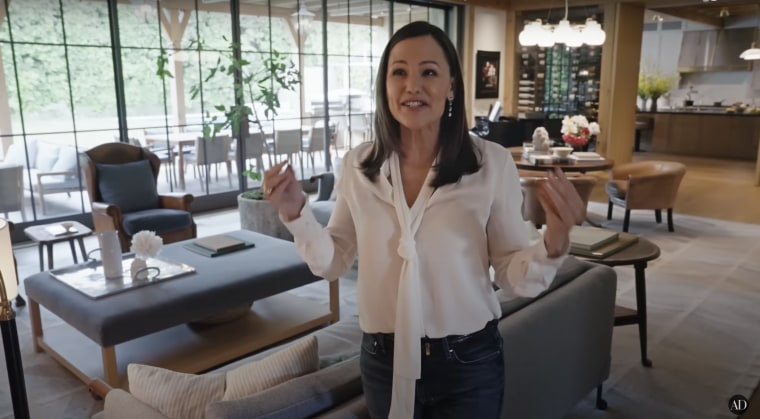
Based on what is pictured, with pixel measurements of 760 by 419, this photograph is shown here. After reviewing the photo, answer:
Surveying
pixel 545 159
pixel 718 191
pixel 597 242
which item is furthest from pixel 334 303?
pixel 718 191

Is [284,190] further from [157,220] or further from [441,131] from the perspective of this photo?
[157,220]

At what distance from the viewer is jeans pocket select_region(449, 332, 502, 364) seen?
1262mm

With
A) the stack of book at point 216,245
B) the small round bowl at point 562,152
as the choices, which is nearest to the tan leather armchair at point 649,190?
the small round bowl at point 562,152

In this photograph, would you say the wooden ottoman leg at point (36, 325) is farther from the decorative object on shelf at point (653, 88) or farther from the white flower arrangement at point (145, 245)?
the decorative object on shelf at point (653, 88)

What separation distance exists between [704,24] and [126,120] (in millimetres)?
10812

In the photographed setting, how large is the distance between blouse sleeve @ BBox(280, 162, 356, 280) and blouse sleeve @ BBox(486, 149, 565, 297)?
0.34 metres

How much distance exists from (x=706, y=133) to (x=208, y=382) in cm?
1144

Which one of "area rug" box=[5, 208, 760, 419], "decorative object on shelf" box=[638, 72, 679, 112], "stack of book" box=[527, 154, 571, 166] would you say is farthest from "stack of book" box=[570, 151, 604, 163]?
"decorative object on shelf" box=[638, 72, 679, 112]

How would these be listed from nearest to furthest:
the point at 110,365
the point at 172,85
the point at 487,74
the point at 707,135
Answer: the point at 110,365 < the point at 172,85 < the point at 487,74 < the point at 707,135

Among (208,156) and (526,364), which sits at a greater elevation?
(208,156)

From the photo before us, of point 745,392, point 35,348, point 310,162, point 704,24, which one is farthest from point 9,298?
point 704,24

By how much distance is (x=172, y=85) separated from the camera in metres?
6.57

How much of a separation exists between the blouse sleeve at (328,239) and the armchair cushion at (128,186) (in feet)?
12.6

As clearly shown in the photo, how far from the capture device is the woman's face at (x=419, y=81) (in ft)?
4.24
